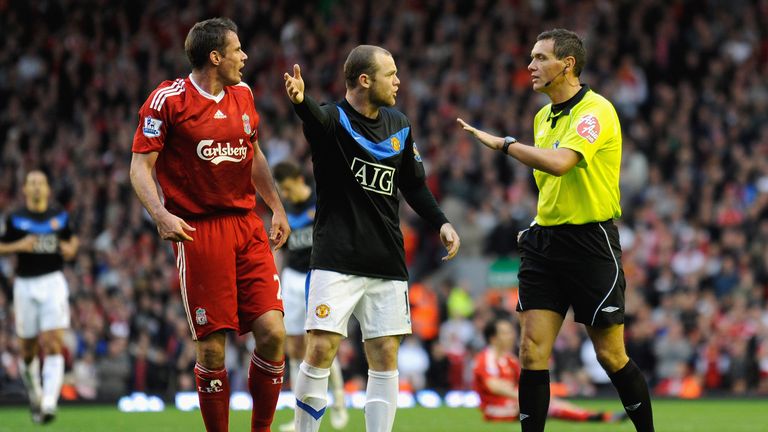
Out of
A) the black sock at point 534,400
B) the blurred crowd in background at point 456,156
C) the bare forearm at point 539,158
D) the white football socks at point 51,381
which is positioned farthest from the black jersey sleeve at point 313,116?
the blurred crowd in background at point 456,156

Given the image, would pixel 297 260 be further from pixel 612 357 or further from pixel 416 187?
pixel 612 357

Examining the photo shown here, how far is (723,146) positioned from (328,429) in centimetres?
1272

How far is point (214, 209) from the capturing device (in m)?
8.05

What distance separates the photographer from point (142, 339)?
19375mm

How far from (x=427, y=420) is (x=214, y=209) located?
6.71 m

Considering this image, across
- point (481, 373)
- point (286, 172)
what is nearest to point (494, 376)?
point (481, 373)

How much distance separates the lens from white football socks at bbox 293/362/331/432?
7820mm

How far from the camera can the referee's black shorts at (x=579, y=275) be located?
8.21 metres

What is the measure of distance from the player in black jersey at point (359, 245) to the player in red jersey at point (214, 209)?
404 mm

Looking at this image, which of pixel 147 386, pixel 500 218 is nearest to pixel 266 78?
pixel 500 218

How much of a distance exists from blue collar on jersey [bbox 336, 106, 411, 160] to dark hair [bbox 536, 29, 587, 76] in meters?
1.17

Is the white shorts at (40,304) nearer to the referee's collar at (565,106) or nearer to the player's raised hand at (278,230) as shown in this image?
the player's raised hand at (278,230)

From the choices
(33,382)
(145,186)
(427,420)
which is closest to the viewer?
(145,186)

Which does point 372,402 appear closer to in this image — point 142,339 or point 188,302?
point 188,302
